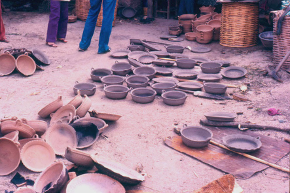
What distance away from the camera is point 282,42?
4.90 metres

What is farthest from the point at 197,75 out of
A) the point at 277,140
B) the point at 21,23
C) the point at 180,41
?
the point at 21,23

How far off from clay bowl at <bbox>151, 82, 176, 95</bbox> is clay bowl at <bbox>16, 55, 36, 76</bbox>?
7.04ft

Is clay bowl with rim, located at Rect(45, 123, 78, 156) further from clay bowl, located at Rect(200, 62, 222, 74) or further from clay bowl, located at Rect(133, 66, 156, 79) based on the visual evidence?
clay bowl, located at Rect(200, 62, 222, 74)

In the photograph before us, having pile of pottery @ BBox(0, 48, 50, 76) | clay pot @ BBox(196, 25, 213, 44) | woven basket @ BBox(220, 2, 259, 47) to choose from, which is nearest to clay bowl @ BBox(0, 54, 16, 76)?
pile of pottery @ BBox(0, 48, 50, 76)

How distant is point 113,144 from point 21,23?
245 inches

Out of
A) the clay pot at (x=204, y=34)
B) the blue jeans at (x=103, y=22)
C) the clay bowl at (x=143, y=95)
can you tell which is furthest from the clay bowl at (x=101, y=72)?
the clay pot at (x=204, y=34)

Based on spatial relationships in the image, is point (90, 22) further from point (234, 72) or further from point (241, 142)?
point (241, 142)

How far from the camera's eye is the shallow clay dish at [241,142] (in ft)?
9.76

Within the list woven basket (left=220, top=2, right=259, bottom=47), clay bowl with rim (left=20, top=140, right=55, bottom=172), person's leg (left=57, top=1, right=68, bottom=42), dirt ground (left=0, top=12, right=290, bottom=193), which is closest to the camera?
dirt ground (left=0, top=12, right=290, bottom=193)

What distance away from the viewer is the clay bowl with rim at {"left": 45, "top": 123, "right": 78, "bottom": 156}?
10.2 ft

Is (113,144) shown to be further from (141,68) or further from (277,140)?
(141,68)

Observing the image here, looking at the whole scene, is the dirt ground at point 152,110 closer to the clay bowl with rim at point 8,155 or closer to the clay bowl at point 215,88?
the clay bowl with rim at point 8,155

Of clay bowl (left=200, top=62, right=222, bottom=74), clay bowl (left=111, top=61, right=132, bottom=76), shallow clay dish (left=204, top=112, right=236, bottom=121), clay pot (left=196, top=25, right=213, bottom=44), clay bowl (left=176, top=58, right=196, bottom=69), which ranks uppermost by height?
clay pot (left=196, top=25, right=213, bottom=44)

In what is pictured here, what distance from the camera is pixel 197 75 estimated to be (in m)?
4.87
